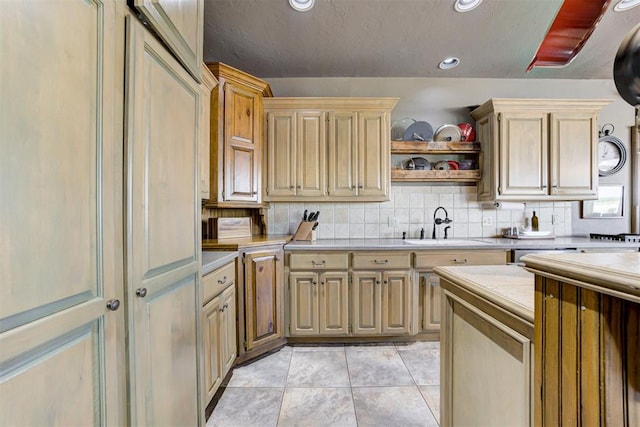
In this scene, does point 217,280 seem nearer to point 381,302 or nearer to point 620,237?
point 381,302

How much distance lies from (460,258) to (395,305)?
2.30ft

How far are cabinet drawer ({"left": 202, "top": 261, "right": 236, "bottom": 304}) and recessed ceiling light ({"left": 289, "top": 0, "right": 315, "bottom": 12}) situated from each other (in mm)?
1873

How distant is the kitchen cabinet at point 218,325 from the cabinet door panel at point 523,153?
2.56 meters

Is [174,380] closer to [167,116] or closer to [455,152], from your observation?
[167,116]

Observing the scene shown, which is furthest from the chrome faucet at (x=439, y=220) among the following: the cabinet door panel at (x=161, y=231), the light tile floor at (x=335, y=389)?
the cabinet door panel at (x=161, y=231)

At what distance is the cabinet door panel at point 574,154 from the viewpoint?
263 centimetres

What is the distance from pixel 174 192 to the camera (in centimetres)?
97

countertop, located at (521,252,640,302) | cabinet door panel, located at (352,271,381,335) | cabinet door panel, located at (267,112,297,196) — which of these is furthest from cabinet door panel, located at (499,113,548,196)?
countertop, located at (521,252,640,302)

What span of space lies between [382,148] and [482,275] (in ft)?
5.71

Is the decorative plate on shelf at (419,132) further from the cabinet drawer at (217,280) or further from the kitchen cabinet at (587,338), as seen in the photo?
the kitchen cabinet at (587,338)

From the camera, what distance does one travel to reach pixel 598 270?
0.49 meters

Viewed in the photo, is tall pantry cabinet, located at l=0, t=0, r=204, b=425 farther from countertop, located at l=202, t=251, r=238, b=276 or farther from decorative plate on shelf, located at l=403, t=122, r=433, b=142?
decorative plate on shelf, located at l=403, t=122, r=433, b=142

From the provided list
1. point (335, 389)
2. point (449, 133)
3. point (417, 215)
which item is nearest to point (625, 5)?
point (449, 133)

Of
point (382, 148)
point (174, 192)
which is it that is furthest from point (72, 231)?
point (382, 148)
